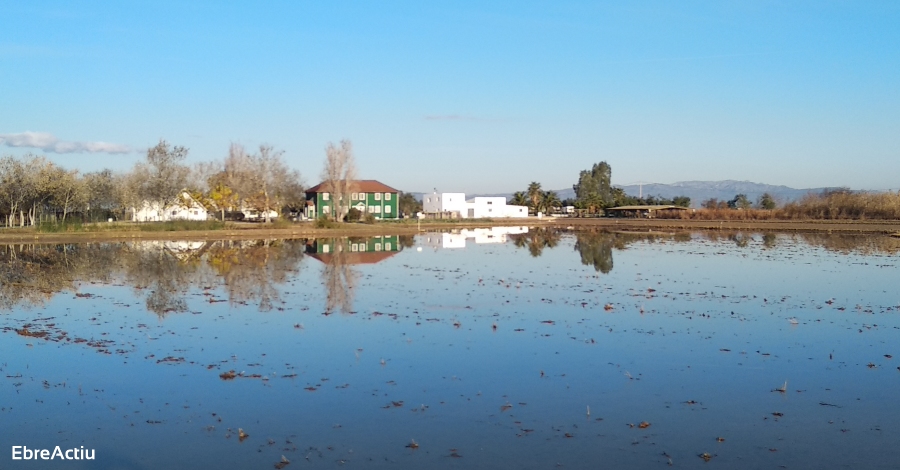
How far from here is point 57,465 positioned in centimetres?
708

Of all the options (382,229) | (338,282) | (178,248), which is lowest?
(338,282)

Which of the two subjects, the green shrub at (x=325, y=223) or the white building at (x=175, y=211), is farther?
the white building at (x=175, y=211)

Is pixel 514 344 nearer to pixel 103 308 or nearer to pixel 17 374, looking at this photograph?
pixel 17 374

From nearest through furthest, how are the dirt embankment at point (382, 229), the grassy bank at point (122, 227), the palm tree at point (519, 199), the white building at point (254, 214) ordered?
1. the dirt embankment at point (382, 229)
2. the grassy bank at point (122, 227)
3. the white building at point (254, 214)
4. the palm tree at point (519, 199)

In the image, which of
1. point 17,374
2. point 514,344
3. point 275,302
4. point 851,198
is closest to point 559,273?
point 275,302

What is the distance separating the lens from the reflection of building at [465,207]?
3674 inches

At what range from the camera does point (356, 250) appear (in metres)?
37.3

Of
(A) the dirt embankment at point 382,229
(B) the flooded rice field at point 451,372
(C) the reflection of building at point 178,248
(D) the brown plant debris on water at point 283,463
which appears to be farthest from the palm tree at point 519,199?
(D) the brown plant debris on water at point 283,463

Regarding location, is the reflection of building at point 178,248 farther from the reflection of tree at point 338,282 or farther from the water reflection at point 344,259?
the reflection of tree at point 338,282

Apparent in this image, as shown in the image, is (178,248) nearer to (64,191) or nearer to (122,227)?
(122,227)

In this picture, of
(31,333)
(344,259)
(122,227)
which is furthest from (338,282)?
(122,227)

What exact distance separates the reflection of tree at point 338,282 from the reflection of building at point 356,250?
0.82ft

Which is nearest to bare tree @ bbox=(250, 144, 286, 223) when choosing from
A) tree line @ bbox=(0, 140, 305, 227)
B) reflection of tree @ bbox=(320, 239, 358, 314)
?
tree line @ bbox=(0, 140, 305, 227)

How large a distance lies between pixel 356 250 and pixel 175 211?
117ft
